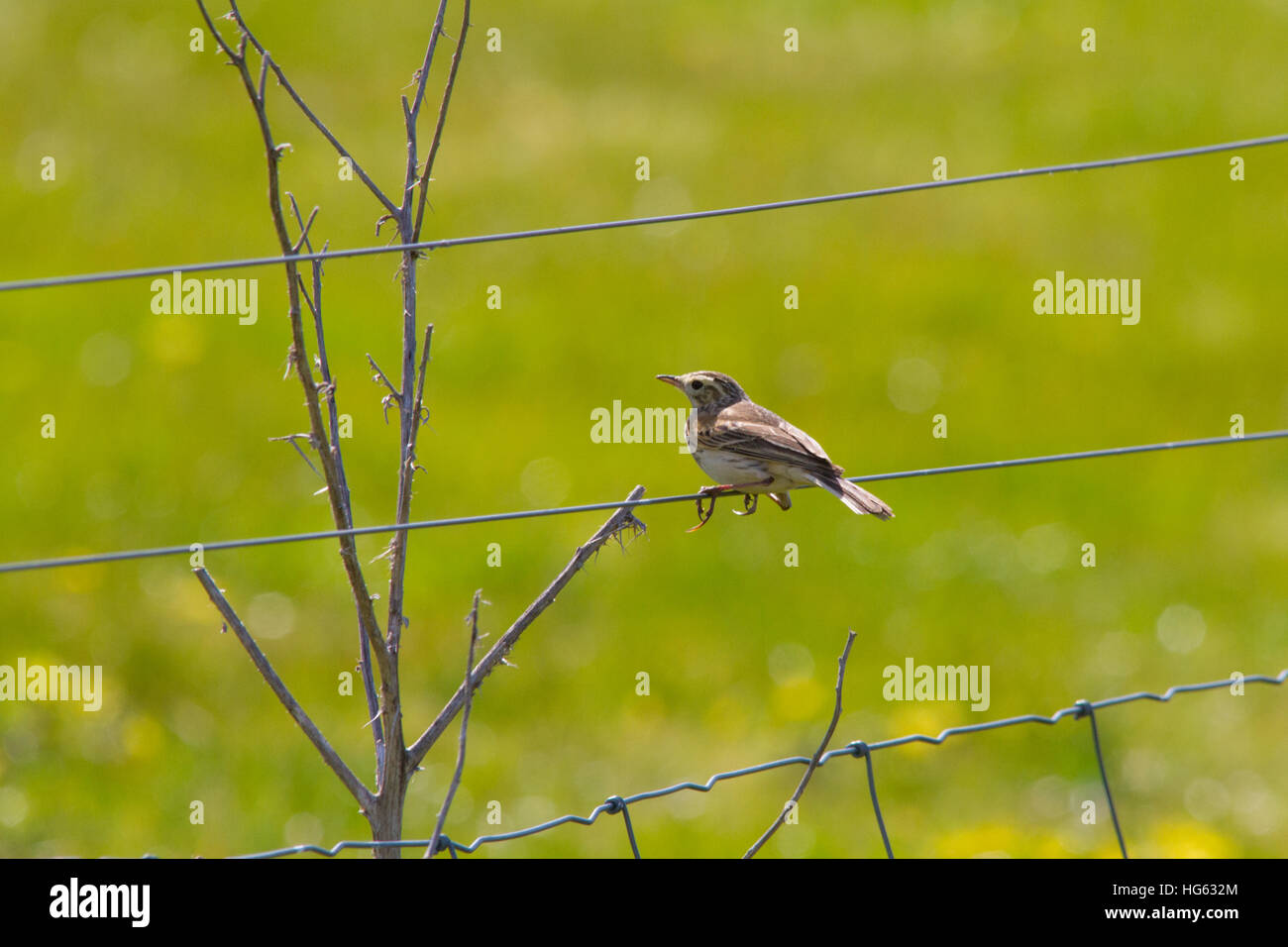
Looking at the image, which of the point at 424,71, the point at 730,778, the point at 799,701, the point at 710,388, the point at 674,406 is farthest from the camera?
the point at 674,406

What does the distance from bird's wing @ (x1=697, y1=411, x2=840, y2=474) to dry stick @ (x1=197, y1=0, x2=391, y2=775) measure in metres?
2.40

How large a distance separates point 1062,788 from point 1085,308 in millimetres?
6944

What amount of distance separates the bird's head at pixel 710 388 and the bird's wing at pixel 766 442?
0.36 m

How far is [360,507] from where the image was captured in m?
10.6

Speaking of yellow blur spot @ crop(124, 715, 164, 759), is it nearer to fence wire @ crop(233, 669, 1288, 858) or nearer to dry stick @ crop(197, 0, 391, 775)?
fence wire @ crop(233, 669, 1288, 858)

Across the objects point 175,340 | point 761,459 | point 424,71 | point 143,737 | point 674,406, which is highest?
point 175,340

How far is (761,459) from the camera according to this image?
5.70 meters

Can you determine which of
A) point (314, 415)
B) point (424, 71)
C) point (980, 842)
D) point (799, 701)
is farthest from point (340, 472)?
point (799, 701)

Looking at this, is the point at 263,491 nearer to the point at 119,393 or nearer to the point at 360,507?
the point at 360,507

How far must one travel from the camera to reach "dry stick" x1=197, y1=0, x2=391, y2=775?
132 inches

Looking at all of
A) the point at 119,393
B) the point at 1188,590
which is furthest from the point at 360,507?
the point at 1188,590

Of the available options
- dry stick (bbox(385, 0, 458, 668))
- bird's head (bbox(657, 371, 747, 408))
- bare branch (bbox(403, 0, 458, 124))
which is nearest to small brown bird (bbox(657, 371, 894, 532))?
bird's head (bbox(657, 371, 747, 408))

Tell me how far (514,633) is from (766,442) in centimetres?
227

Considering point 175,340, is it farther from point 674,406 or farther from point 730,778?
point 730,778
